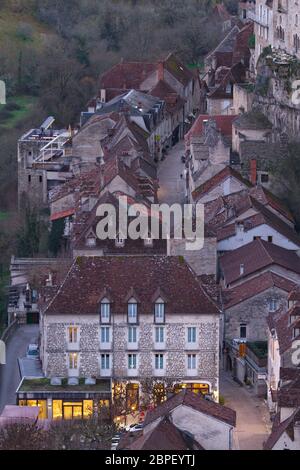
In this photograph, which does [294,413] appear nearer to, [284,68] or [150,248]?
[150,248]

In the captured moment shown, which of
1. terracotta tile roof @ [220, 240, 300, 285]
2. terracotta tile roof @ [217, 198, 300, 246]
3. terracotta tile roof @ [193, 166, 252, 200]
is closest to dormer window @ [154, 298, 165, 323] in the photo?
terracotta tile roof @ [220, 240, 300, 285]

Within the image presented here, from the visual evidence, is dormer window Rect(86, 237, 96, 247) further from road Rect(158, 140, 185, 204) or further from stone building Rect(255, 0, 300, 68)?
stone building Rect(255, 0, 300, 68)

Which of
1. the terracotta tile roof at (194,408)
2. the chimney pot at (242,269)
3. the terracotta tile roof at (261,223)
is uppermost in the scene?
the terracotta tile roof at (261,223)

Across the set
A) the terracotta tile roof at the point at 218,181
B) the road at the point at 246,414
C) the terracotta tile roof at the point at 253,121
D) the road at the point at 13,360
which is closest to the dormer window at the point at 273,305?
the road at the point at 246,414

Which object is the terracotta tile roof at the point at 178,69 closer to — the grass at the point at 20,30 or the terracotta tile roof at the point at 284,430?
the grass at the point at 20,30

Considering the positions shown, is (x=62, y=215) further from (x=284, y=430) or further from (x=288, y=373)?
(x=284, y=430)

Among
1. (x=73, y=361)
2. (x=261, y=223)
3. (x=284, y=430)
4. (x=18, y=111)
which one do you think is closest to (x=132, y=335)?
(x=73, y=361)
